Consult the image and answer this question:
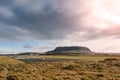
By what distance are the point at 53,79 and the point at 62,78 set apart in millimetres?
1907

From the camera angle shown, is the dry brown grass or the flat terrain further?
the flat terrain

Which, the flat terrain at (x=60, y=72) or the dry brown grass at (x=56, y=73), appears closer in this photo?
the dry brown grass at (x=56, y=73)

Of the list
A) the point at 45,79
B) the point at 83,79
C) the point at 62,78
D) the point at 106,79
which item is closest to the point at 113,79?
the point at 106,79

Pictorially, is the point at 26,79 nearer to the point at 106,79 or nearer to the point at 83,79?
the point at 83,79

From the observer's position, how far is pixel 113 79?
43.5 metres

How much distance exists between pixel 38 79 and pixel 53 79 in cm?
293

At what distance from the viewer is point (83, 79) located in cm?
4397

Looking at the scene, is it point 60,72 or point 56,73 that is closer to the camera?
point 56,73

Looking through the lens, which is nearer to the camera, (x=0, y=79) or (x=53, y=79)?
(x=0, y=79)

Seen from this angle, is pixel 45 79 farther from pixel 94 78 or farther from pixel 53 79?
pixel 94 78

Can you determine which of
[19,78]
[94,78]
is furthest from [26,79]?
[94,78]

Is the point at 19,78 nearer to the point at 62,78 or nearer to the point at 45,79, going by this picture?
Result: the point at 45,79

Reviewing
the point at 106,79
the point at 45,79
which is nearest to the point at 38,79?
the point at 45,79

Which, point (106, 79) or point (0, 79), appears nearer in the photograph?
point (0, 79)
